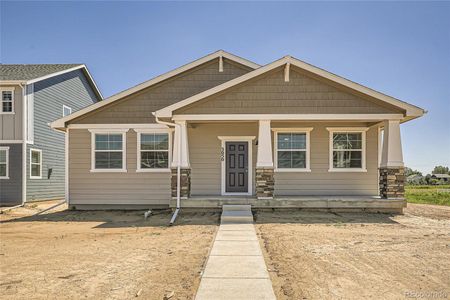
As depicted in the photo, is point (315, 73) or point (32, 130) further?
point (32, 130)

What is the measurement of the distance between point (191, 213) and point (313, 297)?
7.39 meters

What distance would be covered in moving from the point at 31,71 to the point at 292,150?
13.2m

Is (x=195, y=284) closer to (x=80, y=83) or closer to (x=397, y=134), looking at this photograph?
(x=397, y=134)

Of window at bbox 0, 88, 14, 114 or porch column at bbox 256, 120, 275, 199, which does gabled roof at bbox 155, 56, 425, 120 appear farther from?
window at bbox 0, 88, 14, 114

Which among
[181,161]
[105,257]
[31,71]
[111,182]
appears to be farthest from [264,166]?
[31,71]

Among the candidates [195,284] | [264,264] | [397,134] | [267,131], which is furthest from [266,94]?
[195,284]

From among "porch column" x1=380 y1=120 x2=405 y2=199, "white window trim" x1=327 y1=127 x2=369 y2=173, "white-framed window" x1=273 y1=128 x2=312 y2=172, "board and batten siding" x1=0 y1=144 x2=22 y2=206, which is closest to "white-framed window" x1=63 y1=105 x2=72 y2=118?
"board and batten siding" x1=0 y1=144 x2=22 y2=206

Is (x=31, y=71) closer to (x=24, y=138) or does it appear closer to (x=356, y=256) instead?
(x=24, y=138)

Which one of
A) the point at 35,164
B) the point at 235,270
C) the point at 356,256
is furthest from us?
the point at 35,164

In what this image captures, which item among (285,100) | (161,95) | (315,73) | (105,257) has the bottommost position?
(105,257)

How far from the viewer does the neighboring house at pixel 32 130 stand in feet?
51.9

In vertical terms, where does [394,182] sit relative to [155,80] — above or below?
below

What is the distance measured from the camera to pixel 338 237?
810 cm

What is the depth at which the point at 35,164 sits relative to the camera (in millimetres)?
16750
